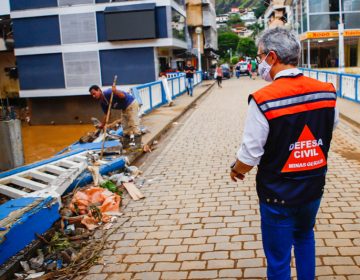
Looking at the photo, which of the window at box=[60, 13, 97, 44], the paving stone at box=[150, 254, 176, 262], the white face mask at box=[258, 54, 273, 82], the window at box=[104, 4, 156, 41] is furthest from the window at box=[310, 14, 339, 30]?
the white face mask at box=[258, 54, 273, 82]

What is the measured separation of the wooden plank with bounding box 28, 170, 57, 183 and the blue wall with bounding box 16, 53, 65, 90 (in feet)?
75.9

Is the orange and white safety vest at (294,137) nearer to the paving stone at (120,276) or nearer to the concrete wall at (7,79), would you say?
the paving stone at (120,276)

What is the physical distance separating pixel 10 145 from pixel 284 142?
535 cm

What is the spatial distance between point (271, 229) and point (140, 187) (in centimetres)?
411

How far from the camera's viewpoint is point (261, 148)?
2.53 metres

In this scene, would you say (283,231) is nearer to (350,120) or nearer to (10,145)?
(10,145)

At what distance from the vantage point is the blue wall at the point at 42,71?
28.2m

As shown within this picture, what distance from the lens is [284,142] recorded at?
8.20 ft

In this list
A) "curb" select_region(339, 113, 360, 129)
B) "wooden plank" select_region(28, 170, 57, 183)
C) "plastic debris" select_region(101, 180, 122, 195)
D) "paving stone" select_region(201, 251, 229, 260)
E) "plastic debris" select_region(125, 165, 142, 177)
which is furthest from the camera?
"curb" select_region(339, 113, 360, 129)

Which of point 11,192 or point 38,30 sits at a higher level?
point 38,30

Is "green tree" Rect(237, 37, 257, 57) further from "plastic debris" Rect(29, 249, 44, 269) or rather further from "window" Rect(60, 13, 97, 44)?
"plastic debris" Rect(29, 249, 44, 269)

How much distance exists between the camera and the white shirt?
8.07ft

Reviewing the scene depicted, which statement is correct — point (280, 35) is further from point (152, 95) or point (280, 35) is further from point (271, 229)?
point (152, 95)

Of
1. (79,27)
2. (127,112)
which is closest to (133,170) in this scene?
(127,112)
